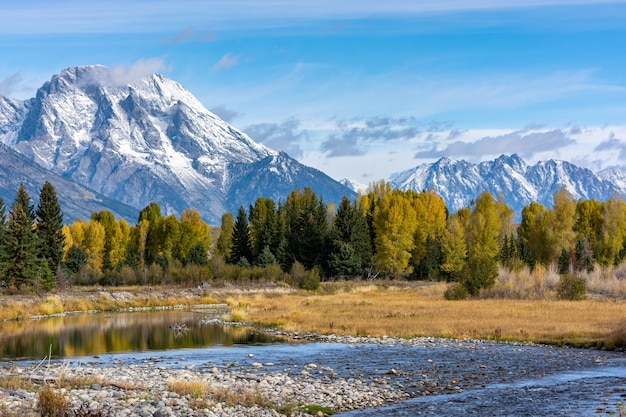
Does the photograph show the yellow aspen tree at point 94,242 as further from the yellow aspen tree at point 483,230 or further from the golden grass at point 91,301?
the yellow aspen tree at point 483,230

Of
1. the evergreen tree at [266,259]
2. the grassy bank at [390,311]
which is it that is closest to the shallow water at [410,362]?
the grassy bank at [390,311]

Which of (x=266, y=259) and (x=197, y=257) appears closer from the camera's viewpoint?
(x=266, y=259)

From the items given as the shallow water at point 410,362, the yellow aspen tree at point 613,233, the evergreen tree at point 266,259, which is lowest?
the shallow water at point 410,362

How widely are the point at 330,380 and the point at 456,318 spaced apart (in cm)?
2326

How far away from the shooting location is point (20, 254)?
70938mm

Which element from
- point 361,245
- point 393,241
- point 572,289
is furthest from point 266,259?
point 572,289

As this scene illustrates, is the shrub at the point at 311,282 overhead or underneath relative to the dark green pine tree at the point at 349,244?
underneath

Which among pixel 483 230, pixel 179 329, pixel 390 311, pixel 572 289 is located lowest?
pixel 179 329

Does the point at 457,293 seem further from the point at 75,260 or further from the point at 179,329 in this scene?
the point at 75,260

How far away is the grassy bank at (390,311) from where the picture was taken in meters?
41.5

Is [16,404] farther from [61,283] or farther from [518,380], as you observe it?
[61,283]

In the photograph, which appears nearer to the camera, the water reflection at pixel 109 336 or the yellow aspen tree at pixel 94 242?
the water reflection at pixel 109 336

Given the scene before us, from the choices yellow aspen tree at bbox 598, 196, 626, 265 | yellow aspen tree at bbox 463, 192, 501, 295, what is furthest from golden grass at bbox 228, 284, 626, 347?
yellow aspen tree at bbox 598, 196, 626, 265

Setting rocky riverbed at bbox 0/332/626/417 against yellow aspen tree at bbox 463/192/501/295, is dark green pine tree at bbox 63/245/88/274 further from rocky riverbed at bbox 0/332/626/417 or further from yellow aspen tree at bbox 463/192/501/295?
rocky riverbed at bbox 0/332/626/417
